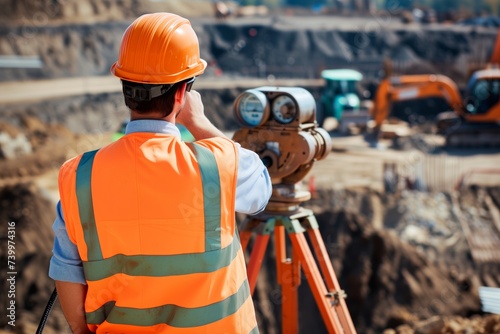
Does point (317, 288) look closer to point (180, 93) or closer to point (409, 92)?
point (180, 93)

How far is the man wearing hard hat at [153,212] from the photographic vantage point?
1.71 m

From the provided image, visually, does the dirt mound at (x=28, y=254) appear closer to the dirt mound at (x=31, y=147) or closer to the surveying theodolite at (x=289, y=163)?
the dirt mound at (x=31, y=147)

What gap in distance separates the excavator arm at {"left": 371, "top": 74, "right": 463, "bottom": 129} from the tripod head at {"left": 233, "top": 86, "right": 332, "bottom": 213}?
1353cm

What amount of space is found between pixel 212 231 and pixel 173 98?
392 mm

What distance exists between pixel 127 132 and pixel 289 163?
1298mm

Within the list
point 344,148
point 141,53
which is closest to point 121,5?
point 344,148

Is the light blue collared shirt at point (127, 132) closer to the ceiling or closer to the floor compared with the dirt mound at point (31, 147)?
closer to the ceiling

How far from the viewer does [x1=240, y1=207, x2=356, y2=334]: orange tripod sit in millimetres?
2988

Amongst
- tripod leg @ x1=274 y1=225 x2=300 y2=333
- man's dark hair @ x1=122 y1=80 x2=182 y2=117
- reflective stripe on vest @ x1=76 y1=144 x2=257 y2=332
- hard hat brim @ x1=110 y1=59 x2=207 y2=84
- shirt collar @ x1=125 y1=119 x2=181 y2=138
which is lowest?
tripod leg @ x1=274 y1=225 x2=300 y2=333

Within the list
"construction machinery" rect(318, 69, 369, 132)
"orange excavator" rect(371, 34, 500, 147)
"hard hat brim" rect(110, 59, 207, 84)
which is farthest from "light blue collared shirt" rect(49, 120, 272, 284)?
"construction machinery" rect(318, 69, 369, 132)

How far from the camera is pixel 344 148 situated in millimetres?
16078

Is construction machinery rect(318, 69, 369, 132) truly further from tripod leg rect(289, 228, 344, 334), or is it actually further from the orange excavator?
tripod leg rect(289, 228, 344, 334)

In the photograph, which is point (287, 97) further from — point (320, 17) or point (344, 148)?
point (320, 17)

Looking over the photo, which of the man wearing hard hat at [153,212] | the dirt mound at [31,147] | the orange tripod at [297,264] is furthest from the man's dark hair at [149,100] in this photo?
the dirt mound at [31,147]
